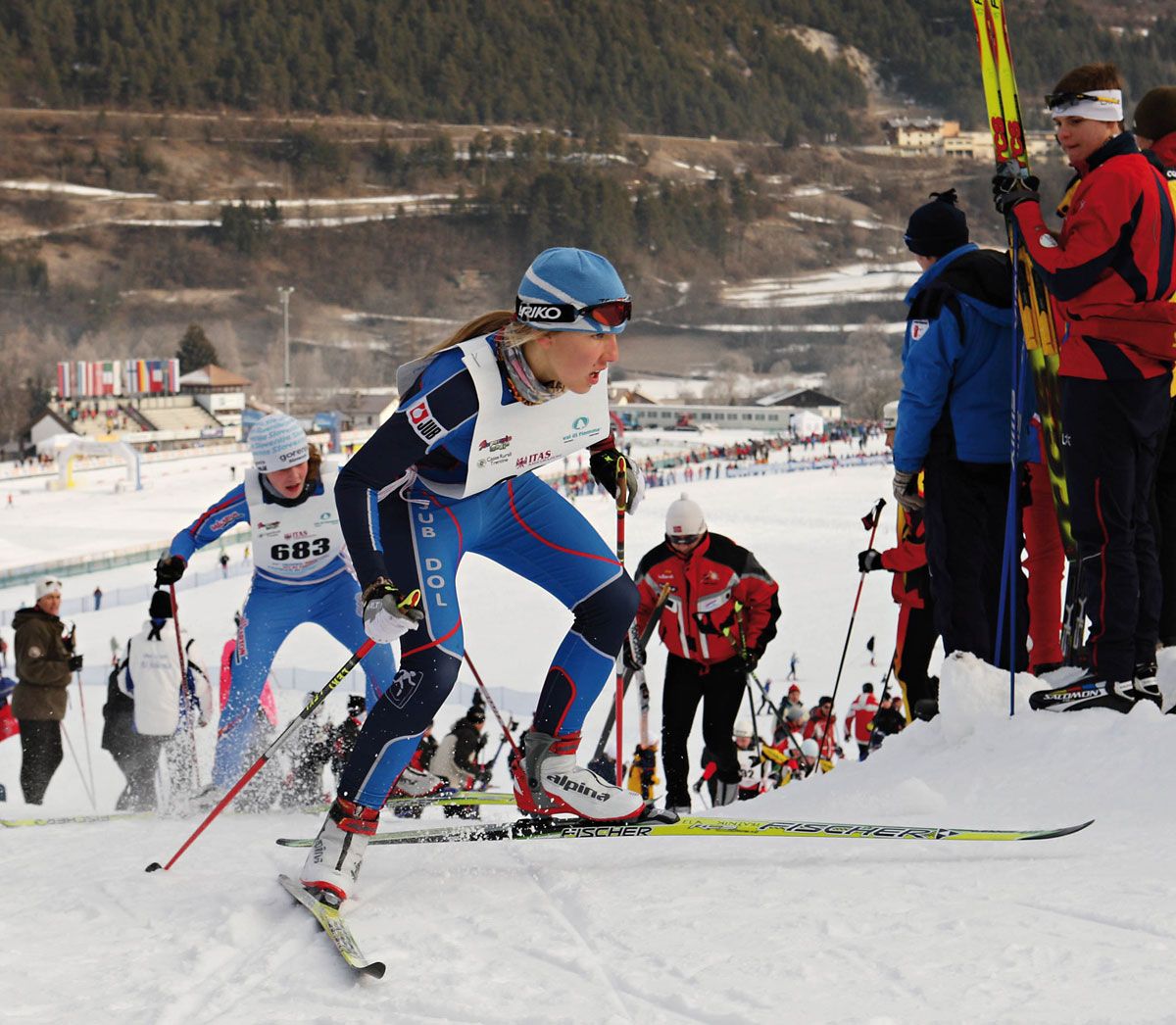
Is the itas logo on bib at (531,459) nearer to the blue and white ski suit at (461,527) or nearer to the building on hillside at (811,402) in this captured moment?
the blue and white ski suit at (461,527)

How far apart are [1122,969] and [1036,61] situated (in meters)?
170

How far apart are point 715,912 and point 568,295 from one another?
130 centimetres

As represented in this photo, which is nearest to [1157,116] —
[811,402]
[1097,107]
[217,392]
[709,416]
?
[1097,107]

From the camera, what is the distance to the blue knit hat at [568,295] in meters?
3.05

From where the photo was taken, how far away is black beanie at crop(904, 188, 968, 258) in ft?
14.2

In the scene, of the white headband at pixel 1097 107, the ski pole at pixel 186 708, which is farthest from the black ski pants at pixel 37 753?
the white headband at pixel 1097 107

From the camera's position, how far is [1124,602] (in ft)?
11.7

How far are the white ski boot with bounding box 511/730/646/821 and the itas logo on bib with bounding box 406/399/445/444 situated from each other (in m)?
0.78

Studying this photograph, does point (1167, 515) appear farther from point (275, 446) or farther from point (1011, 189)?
point (275, 446)

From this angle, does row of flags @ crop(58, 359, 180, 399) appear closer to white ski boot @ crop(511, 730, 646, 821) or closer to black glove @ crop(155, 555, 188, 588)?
black glove @ crop(155, 555, 188, 588)

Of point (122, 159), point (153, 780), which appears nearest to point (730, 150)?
point (122, 159)

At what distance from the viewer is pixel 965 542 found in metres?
4.21

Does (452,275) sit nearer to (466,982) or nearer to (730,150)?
(730,150)

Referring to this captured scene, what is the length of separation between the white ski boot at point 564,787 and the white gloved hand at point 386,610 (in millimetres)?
561
